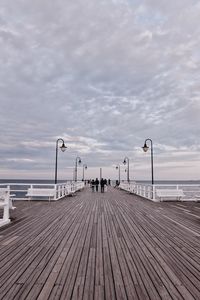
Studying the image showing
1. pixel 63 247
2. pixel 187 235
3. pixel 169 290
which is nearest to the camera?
pixel 169 290

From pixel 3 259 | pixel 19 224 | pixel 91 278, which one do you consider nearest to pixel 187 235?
pixel 91 278

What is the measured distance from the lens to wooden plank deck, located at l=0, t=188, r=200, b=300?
3.19 metres

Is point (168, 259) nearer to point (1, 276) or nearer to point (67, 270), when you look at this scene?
point (67, 270)

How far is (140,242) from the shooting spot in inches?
220

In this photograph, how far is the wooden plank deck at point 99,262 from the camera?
3193mm

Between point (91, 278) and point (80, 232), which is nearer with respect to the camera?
point (91, 278)

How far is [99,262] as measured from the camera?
4.27 m

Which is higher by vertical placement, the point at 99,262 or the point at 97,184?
the point at 97,184

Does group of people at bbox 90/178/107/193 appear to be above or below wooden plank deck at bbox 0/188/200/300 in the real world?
above

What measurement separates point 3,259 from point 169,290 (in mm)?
2959

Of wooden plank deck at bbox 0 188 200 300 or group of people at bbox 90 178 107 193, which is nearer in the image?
wooden plank deck at bbox 0 188 200 300

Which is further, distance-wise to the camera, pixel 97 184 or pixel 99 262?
pixel 97 184

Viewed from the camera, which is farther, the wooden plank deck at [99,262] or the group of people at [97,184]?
the group of people at [97,184]

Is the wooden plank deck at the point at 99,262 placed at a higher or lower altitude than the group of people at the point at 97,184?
lower
